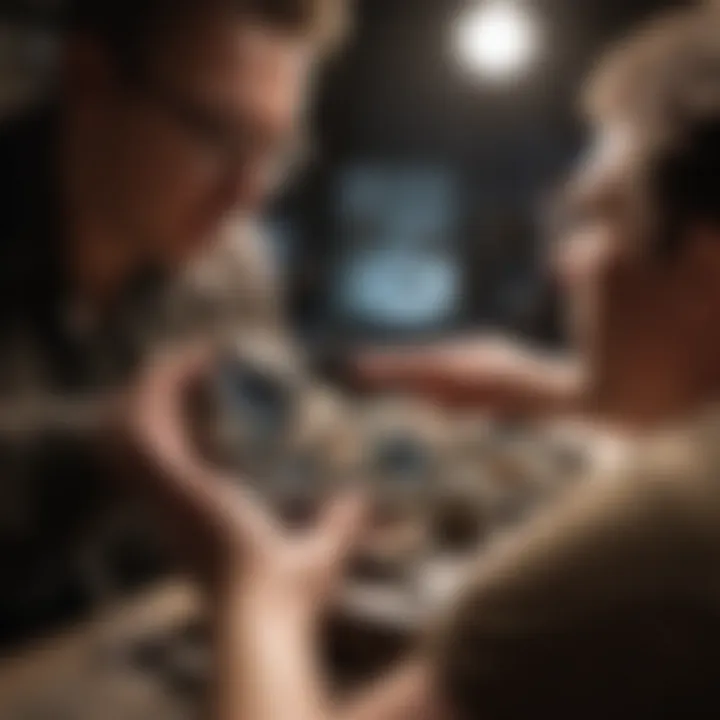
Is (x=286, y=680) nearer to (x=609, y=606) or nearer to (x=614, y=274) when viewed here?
(x=609, y=606)

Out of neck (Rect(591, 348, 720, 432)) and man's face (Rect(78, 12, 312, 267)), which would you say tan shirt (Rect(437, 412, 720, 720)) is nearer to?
neck (Rect(591, 348, 720, 432))

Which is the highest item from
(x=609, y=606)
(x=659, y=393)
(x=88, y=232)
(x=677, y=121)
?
(x=88, y=232)

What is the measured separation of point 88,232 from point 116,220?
0.06ft

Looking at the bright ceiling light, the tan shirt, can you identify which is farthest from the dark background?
the tan shirt

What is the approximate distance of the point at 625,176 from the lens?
2.64 ft

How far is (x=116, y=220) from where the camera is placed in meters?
0.84

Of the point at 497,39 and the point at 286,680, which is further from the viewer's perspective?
the point at 497,39

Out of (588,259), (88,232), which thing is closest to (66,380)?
(88,232)

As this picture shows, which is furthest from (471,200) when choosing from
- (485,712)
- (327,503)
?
(485,712)

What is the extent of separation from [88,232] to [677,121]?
1.25 ft

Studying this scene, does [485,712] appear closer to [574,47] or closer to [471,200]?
[471,200]

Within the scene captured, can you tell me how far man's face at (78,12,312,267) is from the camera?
83cm

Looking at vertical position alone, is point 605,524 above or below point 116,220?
below

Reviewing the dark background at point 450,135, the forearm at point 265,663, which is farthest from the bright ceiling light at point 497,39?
the forearm at point 265,663
